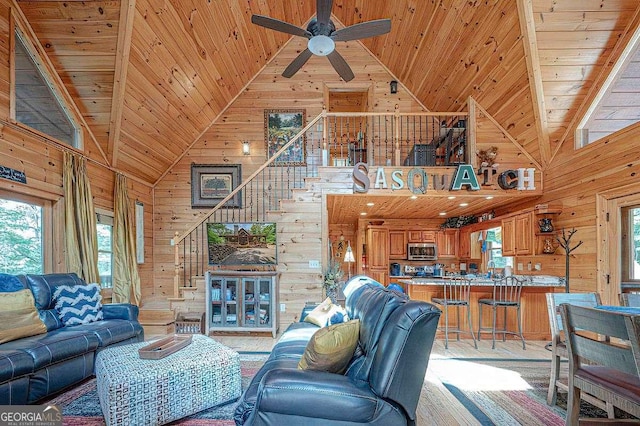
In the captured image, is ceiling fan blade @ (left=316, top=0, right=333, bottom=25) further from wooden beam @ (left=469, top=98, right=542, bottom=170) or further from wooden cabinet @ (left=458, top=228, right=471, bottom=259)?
wooden cabinet @ (left=458, top=228, right=471, bottom=259)

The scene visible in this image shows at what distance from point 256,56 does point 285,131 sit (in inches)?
61.0

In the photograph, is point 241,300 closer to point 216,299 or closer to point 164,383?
point 216,299

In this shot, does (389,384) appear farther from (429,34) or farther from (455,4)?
(429,34)

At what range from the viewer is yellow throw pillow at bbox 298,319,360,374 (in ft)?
6.23

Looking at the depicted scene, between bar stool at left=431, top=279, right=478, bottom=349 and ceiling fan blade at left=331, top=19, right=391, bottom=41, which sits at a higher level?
ceiling fan blade at left=331, top=19, right=391, bottom=41

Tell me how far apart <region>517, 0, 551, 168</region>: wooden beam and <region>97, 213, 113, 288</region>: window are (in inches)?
247

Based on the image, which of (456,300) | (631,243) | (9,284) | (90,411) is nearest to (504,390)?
(456,300)

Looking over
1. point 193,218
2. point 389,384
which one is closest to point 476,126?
point 389,384

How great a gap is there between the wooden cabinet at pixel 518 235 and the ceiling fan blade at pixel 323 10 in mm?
4004

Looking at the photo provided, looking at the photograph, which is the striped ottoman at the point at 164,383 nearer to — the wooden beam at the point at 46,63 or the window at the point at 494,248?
the wooden beam at the point at 46,63

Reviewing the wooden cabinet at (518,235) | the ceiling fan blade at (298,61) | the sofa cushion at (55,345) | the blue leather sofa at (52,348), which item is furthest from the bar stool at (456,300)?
the sofa cushion at (55,345)

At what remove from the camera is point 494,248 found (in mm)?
6730

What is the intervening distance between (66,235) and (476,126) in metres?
6.03

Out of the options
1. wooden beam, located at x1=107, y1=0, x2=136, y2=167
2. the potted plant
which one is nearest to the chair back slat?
the potted plant
